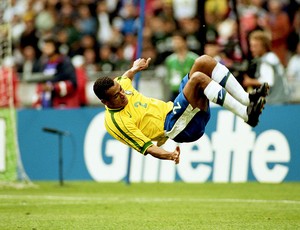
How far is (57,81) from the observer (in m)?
20.5

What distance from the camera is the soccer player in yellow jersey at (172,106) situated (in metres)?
11.9

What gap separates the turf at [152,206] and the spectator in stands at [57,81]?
8.32 feet

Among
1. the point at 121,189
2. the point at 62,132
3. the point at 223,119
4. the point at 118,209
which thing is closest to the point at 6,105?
the point at 62,132

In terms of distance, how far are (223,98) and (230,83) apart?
1.33 ft

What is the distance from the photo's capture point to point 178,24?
22.2 metres

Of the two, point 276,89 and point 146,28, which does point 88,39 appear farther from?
point 276,89

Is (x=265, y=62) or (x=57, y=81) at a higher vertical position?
(x=265, y=62)

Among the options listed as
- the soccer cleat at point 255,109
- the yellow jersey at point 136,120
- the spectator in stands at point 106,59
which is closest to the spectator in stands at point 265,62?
the yellow jersey at point 136,120

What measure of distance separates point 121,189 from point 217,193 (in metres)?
2.39

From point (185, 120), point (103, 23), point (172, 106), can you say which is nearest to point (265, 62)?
point (172, 106)

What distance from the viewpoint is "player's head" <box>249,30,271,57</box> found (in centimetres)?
1759

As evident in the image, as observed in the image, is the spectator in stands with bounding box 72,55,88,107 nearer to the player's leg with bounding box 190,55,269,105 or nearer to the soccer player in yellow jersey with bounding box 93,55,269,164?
the soccer player in yellow jersey with bounding box 93,55,269,164

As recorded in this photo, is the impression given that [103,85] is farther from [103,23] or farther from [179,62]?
[103,23]

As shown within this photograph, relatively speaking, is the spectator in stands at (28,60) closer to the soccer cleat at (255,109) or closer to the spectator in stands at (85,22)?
the spectator in stands at (85,22)
